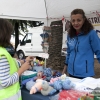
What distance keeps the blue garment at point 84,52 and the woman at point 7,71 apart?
90 centimetres

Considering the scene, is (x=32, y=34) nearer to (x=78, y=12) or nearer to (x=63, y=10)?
(x=63, y=10)

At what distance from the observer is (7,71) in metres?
1.42

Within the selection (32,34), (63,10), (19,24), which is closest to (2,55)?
(63,10)

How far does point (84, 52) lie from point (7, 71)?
1.10 m

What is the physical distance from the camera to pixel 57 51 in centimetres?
625

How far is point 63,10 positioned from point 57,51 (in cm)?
302

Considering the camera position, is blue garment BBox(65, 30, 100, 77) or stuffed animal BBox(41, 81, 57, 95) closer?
stuffed animal BBox(41, 81, 57, 95)

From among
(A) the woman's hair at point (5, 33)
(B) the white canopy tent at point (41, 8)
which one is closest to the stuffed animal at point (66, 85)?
(A) the woman's hair at point (5, 33)

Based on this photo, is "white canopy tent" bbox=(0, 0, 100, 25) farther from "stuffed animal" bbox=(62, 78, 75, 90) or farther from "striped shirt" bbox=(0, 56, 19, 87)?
"striped shirt" bbox=(0, 56, 19, 87)

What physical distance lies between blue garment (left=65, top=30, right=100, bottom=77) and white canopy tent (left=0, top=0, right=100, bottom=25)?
920mm

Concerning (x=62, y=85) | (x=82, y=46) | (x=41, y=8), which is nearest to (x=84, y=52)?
(x=82, y=46)

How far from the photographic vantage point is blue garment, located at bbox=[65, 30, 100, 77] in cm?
219

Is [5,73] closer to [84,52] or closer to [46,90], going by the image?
[46,90]

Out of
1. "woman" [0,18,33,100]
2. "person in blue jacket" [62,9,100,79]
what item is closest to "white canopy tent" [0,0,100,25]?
"person in blue jacket" [62,9,100,79]
